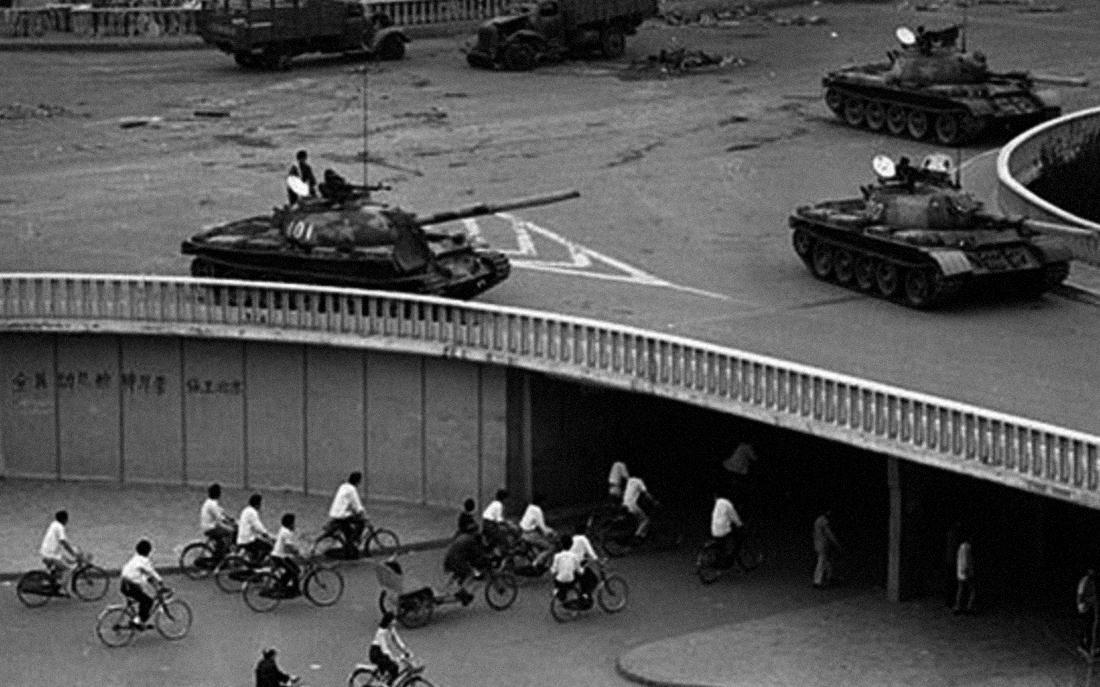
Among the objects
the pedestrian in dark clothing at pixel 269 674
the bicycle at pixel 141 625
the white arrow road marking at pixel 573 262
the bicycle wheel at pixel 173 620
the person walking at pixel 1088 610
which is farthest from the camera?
the white arrow road marking at pixel 573 262

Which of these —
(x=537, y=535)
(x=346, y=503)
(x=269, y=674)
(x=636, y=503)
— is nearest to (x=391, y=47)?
(x=636, y=503)

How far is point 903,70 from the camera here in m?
78.8

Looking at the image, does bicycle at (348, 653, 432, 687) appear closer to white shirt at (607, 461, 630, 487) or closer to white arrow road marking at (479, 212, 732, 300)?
white shirt at (607, 461, 630, 487)

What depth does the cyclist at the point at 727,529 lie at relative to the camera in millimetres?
53969

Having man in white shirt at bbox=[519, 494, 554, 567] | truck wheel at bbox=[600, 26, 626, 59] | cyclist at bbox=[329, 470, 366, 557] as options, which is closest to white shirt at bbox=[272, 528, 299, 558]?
cyclist at bbox=[329, 470, 366, 557]

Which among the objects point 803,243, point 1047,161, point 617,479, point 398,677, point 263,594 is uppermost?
point 803,243

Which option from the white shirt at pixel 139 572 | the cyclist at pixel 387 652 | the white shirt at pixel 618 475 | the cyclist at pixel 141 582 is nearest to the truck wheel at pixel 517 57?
the white shirt at pixel 618 475

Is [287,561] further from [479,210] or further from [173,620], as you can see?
[479,210]

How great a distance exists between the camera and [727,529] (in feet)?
178

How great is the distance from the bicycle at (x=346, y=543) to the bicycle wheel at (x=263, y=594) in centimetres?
187

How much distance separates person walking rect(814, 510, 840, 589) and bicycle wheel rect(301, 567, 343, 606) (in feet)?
25.6

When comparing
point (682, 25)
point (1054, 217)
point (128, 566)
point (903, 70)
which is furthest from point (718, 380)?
point (682, 25)

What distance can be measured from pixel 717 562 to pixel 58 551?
35.3ft

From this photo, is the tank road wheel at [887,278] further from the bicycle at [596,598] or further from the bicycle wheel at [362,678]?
the bicycle wheel at [362,678]
